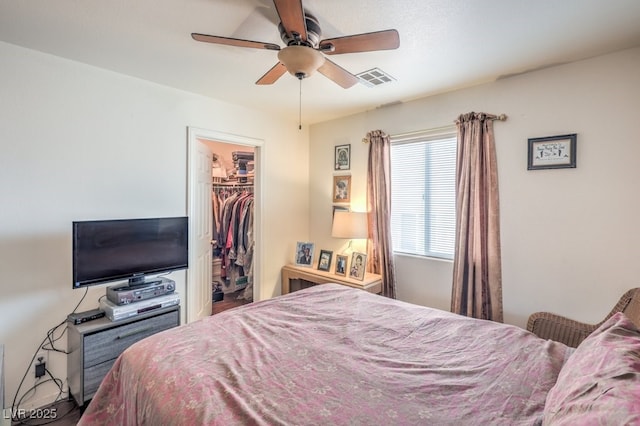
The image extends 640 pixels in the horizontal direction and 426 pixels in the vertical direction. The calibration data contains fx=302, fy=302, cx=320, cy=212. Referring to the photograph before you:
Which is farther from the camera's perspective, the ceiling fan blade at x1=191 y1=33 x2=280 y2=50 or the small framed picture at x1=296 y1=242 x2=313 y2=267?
the small framed picture at x1=296 y1=242 x2=313 y2=267

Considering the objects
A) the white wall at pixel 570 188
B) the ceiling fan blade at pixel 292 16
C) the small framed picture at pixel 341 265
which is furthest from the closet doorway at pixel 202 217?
the white wall at pixel 570 188

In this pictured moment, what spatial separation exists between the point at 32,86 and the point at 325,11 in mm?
2081

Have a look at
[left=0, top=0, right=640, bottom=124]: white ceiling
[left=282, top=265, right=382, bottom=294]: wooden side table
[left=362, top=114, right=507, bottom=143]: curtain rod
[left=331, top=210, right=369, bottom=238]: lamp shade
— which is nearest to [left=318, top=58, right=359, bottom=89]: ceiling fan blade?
[left=0, top=0, right=640, bottom=124]: white ceiling

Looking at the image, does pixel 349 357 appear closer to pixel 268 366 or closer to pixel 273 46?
pixel 268 366

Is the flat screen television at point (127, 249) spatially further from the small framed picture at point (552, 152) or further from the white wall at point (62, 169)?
the small framed picture at point (552, 152)

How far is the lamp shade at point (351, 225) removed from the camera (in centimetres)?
326

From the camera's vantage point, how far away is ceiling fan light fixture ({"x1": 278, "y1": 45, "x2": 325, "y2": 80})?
159 centimetres

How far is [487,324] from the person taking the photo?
5.84 feet

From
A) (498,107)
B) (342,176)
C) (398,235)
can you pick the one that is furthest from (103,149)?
(498,107)

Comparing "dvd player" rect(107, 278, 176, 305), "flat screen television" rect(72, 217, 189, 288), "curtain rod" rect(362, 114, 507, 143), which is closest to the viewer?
"flat screen television" rect(72, 217, 189, 288)

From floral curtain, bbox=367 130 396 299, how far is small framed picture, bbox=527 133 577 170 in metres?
1.29

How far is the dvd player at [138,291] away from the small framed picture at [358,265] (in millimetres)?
1752

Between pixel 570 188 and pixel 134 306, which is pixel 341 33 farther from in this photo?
pixel 134 306

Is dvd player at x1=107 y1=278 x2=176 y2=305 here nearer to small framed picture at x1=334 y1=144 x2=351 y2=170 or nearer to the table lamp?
the table lamp
